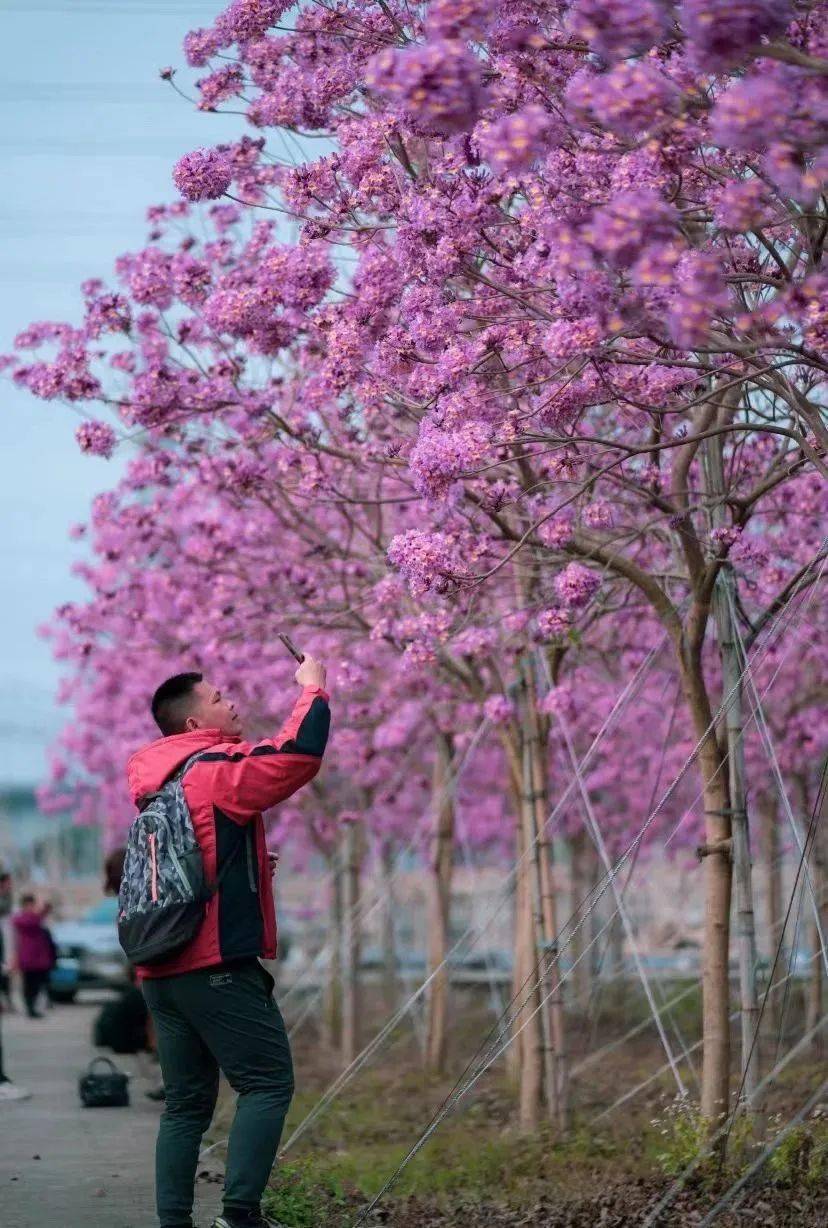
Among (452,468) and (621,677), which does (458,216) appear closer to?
(452,468)

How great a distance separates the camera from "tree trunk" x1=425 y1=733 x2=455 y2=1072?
16203 millimetres

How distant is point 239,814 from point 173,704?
0.62m

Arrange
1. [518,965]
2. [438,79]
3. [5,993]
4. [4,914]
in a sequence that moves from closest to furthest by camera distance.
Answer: [438,79] < [518,965] < [4,914] < [5,993]

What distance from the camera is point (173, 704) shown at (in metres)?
6.28

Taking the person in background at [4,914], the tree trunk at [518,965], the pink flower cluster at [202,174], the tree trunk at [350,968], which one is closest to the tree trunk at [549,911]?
the tree trunk at [518,965]

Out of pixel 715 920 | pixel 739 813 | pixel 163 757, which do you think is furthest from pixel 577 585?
pixel 163 757

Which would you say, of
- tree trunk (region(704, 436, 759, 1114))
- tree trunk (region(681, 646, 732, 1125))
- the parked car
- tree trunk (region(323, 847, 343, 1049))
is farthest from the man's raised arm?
the parked car

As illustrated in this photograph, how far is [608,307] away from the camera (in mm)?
5719

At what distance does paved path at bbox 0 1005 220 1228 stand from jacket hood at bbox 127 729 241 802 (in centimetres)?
180

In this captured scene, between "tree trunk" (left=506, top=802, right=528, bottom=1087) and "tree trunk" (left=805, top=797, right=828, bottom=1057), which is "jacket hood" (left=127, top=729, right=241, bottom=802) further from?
"tree trunk" (left=506, top=802, right=528, bottom=1087)

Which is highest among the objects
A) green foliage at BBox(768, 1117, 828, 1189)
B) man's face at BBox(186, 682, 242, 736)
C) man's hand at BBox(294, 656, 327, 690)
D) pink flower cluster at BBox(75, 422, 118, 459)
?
pink flower cluster at BBox(75, 422, 118, 459)

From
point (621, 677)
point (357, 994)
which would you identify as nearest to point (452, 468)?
point (621, 677)

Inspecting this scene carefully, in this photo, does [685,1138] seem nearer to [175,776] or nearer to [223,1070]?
[223,1070]

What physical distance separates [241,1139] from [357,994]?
13.8m
